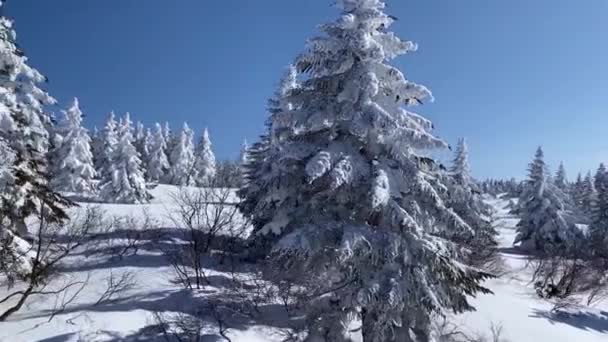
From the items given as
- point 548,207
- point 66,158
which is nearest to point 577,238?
point 548,207

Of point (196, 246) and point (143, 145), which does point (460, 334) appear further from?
point (143, 145)

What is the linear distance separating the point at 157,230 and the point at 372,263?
18.4 metres

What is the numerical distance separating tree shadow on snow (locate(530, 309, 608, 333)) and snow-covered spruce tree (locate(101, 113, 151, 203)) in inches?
1385

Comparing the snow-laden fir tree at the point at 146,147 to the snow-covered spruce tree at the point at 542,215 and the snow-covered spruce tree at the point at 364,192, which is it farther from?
the snow-covered spruce tree at the point at 364,192

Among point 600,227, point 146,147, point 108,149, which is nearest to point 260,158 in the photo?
point 108,149

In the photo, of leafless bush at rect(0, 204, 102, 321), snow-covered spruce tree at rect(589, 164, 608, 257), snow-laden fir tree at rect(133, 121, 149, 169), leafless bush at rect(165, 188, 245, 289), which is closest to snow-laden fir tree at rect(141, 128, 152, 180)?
snow-laden fir tree at rect(133, 121, 149, 169)

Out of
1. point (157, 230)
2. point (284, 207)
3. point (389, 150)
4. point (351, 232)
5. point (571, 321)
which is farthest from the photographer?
point (157, 230)

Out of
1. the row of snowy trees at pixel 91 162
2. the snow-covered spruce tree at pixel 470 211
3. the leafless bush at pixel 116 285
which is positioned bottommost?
the leafless bush at pixel 116 285

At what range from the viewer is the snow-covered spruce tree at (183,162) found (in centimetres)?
6353

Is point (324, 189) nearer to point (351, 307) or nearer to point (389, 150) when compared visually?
point (389, 150)

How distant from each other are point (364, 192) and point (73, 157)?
135ft

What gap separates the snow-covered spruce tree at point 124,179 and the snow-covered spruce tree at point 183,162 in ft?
64.8

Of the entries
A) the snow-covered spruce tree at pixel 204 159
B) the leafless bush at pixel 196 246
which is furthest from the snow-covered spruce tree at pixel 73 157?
the leafless bush at pixel 196 246

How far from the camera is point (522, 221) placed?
39.9m
